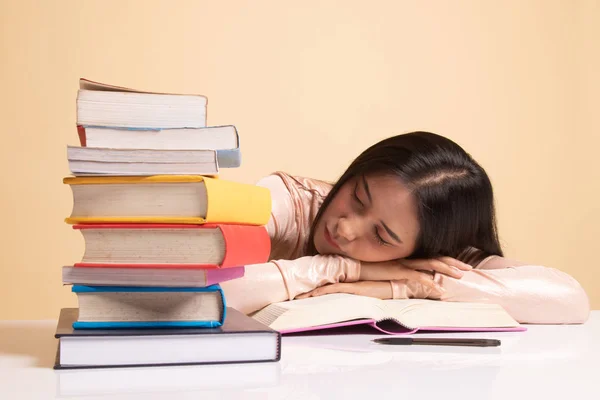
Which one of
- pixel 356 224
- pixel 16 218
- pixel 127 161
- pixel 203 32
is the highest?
pixel 203 32

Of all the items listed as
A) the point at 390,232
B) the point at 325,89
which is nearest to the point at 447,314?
the point at 390,232

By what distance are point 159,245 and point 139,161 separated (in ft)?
0.36

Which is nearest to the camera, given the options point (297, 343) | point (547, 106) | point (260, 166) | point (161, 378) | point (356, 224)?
point (161, 378)

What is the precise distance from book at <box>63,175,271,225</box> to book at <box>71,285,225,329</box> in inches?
3.7

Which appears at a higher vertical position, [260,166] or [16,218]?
[260,166]

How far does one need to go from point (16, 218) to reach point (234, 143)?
2.13 metres

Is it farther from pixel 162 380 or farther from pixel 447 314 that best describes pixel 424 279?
pixel 162 380

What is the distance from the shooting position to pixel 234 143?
94 cm

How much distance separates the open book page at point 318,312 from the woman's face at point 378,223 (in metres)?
0.32

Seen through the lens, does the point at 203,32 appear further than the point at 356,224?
Result: Yes

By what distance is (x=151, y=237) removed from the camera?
917mm

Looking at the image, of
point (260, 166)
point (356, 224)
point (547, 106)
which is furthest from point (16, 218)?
point (547, 106)

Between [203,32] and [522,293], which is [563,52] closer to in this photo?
[203,32]

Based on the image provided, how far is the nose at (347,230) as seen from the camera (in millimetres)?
1715
